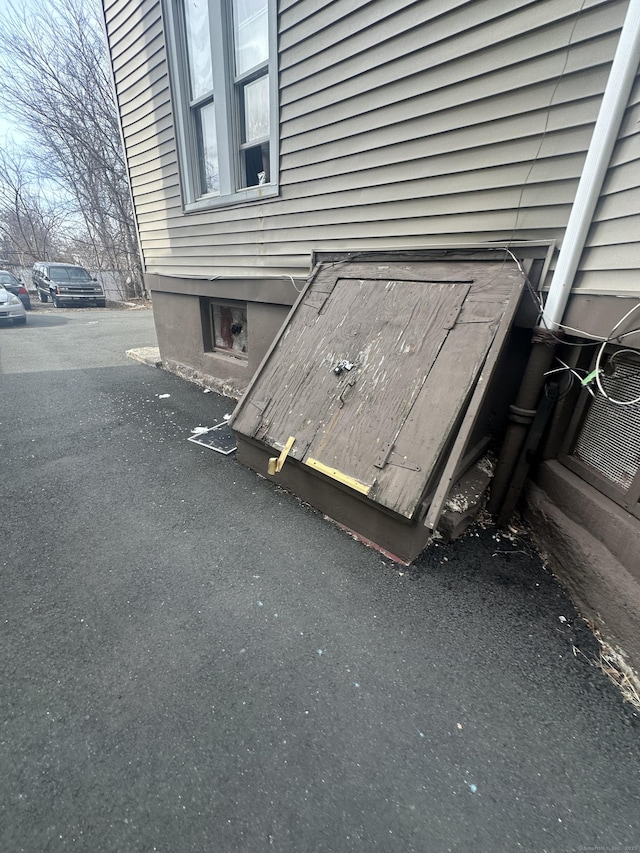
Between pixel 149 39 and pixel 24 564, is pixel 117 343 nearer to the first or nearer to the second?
pixel 149 39

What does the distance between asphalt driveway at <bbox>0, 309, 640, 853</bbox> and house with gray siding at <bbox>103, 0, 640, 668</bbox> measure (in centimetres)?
58

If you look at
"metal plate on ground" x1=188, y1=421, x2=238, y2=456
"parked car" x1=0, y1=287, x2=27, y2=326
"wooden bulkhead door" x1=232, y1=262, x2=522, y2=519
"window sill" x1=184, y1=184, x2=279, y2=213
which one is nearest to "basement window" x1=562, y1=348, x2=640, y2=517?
"wooden bulkhead door" x1=232, y1=262, x2=522, y2=519

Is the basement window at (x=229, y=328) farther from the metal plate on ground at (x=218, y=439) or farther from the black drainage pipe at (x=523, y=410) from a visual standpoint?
the black drainage pipe at (x=523, y=410)

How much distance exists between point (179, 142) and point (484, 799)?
21.8ft

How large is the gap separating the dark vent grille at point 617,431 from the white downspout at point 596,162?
47 centimetres

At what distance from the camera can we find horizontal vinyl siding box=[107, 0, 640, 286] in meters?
2.04

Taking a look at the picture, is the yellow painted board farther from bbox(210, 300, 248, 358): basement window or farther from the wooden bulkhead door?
bbox(210, 300, 248, 358): basement window

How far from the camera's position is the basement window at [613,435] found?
197cm

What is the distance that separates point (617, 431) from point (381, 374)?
1.45 m

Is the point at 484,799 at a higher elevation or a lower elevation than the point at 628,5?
lower

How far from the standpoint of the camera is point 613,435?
2125mm

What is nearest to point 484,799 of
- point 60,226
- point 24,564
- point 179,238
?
point 24,564

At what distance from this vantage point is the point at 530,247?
2.36m

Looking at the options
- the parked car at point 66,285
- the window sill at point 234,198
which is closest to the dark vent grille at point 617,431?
the window sill at point 234,198
